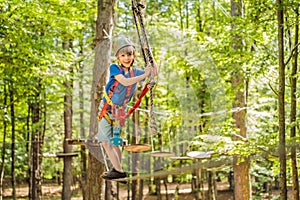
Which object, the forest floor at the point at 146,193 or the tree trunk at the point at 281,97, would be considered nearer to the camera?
the tree trunk at the point at 281,97

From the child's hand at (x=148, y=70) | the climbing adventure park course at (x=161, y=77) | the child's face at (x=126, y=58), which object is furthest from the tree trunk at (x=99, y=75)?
the child's hand at (x=148, y=70)

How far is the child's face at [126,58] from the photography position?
315cm

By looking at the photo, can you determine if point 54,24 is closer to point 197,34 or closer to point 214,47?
point 214,47

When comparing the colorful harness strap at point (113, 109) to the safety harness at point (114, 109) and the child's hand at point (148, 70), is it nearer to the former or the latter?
the safety harness at point (114, 109)

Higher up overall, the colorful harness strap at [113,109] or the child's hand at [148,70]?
the child's hand at [148,70]

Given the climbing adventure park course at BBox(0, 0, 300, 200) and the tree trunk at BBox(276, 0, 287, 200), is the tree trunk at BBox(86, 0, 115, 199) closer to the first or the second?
the climbing adventure park course at BBox(0, 0, 300, 200)

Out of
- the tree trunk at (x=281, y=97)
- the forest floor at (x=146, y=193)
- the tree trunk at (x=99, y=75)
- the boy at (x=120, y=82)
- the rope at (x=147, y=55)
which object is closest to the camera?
the rope at (x=147, y=55)

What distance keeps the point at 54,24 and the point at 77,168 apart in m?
13.5

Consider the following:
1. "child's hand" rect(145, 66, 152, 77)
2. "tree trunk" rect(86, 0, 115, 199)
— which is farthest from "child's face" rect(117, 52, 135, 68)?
"tree trunk" rect(86, 0, 115, 199)

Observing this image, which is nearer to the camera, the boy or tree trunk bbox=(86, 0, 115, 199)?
the boy

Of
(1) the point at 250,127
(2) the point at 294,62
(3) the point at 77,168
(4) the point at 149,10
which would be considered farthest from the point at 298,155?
(3) the point at 77,168

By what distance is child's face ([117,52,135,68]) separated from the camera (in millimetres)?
3146

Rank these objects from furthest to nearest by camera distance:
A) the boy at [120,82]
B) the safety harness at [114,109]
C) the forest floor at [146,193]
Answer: the forest floor at [146,193], the safety harness at [114,109], the boy at [120,82]

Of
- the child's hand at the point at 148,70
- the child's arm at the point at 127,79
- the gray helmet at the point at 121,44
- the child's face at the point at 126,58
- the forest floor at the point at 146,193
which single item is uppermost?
the gray helmet at the point at 121,44
